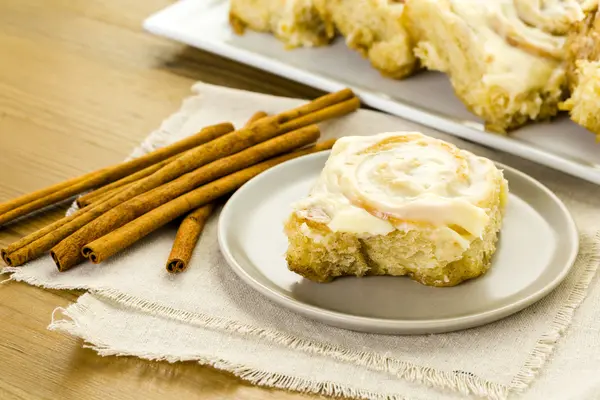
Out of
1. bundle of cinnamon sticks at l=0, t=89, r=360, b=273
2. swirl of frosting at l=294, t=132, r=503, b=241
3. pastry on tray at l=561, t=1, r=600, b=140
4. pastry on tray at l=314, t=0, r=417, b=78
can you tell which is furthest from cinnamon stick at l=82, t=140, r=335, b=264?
pastry on tray at l=561, t=1, r=600, b=140

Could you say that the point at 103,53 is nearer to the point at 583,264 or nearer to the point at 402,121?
the point at 402,121

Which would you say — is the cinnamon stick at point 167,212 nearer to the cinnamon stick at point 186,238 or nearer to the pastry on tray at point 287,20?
the cinnamon stick at point 186,238

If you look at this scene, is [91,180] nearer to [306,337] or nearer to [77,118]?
[77,118]

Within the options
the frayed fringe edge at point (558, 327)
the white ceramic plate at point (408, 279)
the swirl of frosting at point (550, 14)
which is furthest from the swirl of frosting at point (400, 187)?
the swirl of frosting at point (550, 14)

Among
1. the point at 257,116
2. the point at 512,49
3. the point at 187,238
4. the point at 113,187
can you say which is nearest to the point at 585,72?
the point at 512,49

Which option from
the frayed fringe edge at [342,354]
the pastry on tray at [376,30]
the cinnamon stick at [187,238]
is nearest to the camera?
the frayed fringe edge at [342,354]

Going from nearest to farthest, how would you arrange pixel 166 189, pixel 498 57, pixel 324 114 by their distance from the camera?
pixel 166 189
pixel 498 57
pixel 324 114
